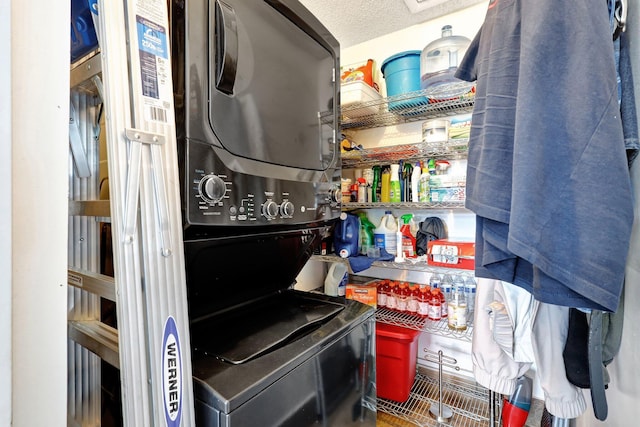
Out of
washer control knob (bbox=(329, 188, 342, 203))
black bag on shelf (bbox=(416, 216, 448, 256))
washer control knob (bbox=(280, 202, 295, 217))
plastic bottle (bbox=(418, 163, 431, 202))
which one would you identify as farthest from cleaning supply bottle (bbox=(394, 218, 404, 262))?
washer control knob (bbox=(280, 202, 295, 217))

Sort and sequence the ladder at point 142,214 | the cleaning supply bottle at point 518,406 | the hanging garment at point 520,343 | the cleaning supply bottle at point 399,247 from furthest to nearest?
1. the cleaning supply bottle at point 399,247
2. the cleaning supply bottle at point 518,406
3. the hanging garment at point 520,343
4. the ladder at point 142,214

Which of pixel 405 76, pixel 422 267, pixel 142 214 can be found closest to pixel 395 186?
pixel 422 267

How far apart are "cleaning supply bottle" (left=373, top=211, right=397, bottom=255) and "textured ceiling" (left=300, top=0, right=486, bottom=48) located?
4.90 feet

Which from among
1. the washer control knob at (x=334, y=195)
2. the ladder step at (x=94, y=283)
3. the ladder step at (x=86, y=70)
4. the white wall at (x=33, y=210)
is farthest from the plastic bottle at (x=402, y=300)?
the ladder step at (x=86, y=70)

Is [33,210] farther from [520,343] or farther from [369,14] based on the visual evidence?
[369,14]

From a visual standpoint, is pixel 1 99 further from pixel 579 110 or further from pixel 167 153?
pixel 579 110

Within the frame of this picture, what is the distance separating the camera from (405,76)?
1.96 metres

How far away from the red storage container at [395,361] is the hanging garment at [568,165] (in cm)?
142

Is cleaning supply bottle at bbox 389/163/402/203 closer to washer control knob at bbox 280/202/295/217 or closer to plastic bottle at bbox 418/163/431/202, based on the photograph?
plastic bottle at bbox 418/163/431/202

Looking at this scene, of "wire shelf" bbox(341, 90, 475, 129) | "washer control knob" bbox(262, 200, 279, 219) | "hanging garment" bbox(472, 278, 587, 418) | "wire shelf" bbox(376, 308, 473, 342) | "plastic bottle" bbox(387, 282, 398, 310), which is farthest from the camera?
"plastic bottle" bbox(387, 282, 398, 310)

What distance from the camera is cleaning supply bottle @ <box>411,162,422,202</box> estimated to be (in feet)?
6.57

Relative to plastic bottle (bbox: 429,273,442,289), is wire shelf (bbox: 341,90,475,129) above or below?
above

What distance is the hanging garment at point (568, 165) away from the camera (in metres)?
0.63

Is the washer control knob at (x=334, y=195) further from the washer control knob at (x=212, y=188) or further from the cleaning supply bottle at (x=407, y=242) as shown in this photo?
the cleaning supply bottle at (x=407, y=242)
